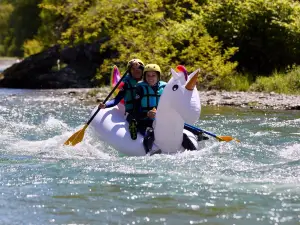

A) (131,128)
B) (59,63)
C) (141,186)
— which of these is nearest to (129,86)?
(131,128)

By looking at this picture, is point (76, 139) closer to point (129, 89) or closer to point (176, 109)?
point (129, 89)

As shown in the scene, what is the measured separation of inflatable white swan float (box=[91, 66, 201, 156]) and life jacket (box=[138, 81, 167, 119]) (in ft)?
1.23

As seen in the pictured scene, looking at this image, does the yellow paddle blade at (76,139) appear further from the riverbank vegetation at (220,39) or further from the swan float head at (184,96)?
the riverbank vegetation at (220,39)

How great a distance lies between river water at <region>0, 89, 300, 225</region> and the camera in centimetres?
509

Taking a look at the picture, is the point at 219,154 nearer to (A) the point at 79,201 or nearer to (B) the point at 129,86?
(B) the point at 129,86

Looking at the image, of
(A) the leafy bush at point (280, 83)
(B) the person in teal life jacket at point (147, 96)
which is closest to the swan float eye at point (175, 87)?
(B) the person in teal life jacket at point (147, 96)

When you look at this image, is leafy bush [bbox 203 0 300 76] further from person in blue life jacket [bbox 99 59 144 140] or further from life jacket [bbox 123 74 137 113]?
life jacket [bbox 123 74 137 113]

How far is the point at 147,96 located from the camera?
27.6 feet

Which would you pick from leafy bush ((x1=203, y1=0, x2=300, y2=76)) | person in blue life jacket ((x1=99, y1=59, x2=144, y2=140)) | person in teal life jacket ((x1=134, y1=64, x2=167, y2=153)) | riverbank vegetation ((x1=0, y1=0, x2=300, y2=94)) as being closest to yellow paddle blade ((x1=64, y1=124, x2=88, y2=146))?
person in blue life jacket ((x1=99, y1=59, x2=144, y2=140))

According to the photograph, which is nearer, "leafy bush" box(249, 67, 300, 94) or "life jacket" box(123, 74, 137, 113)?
"life jacket" box(123, 74, 137, 113)

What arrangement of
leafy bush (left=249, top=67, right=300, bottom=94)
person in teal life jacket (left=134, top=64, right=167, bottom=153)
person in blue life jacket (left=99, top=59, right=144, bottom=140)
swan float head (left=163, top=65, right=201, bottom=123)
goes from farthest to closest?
leafy bush (left=249, top=67, right=300, bottom=94) → person in blue life jacket (left=99, top=59, right=144, bottom=140) → person in teal life jacket (left=134, top=64, right=167, bottom=153) → swan float head (left=163, top=65, right=201, bottom=123)

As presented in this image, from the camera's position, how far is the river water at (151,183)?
5.09 meters

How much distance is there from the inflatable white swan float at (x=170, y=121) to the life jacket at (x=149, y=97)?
375 mm

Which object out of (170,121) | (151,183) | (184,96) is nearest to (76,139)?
(170,121)
